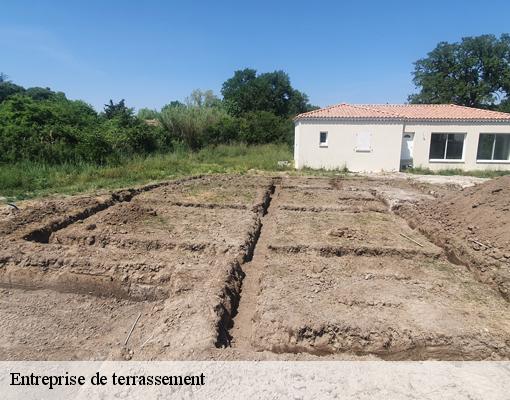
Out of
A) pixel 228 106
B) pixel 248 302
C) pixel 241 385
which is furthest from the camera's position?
pixel 228 106

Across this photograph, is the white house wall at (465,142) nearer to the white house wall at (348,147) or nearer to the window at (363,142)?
the white house wall at (348,147)

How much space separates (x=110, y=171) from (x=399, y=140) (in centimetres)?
1398

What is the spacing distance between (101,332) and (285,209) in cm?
633

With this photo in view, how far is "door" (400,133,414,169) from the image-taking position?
18812 millimetres

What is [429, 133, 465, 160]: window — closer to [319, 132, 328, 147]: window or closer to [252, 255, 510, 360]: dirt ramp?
[319, 132, 328, 147]: window

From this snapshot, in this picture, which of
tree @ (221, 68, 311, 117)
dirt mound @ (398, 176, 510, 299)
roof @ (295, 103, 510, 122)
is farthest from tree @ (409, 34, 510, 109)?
dirt mound @ (398, 176, 510, 299)

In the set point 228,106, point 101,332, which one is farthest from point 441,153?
point 228,106

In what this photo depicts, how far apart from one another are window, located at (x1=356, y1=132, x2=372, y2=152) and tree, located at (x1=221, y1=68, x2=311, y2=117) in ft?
80.0

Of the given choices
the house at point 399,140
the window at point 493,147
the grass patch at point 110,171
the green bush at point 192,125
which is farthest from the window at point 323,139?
the green bush at point 192,125

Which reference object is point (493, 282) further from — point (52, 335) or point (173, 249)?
point (52, 335)

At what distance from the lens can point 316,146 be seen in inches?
731

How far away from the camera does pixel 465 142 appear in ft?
60.4

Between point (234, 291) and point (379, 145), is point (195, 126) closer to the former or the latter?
point (379, 145)

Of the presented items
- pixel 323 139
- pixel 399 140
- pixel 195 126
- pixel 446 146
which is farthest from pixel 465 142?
pixel 195 126
